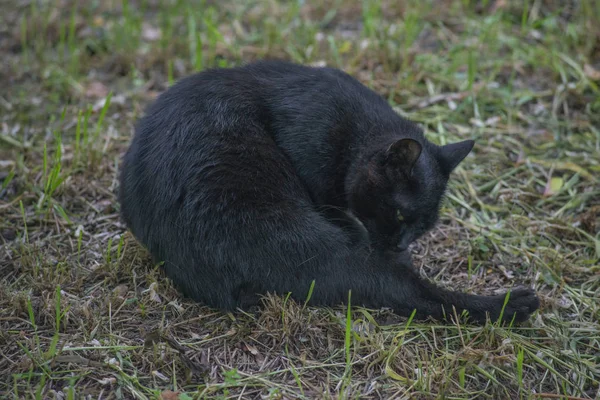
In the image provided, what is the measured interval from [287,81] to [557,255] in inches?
65.1

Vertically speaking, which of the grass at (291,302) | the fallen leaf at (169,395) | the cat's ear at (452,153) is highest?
the cat's ear at (452,153)

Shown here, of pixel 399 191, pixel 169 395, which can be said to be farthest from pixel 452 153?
pixel 169 395

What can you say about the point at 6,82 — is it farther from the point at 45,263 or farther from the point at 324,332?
the point at 324,332

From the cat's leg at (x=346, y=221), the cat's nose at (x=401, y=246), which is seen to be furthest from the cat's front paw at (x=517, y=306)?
the cat's leg at (x=346, y=221)

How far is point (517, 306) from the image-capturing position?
10.0 feet

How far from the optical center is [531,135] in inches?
174

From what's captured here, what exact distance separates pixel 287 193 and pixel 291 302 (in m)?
0.50

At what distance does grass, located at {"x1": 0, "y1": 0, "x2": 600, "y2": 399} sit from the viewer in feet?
9.16

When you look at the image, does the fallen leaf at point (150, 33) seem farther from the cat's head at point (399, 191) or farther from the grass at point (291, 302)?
the cat's head at point (399, 191)

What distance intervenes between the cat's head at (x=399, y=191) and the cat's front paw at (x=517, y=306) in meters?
0.48

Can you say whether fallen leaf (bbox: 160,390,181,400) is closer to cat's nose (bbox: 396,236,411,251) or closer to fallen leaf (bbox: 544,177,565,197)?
cat's nose (bbox: 396,236,411,251)

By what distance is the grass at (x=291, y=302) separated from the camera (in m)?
2.79

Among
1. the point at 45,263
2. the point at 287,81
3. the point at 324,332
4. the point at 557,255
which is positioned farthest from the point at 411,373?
the point at 45,263

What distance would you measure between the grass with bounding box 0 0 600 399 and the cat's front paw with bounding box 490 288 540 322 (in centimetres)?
7
